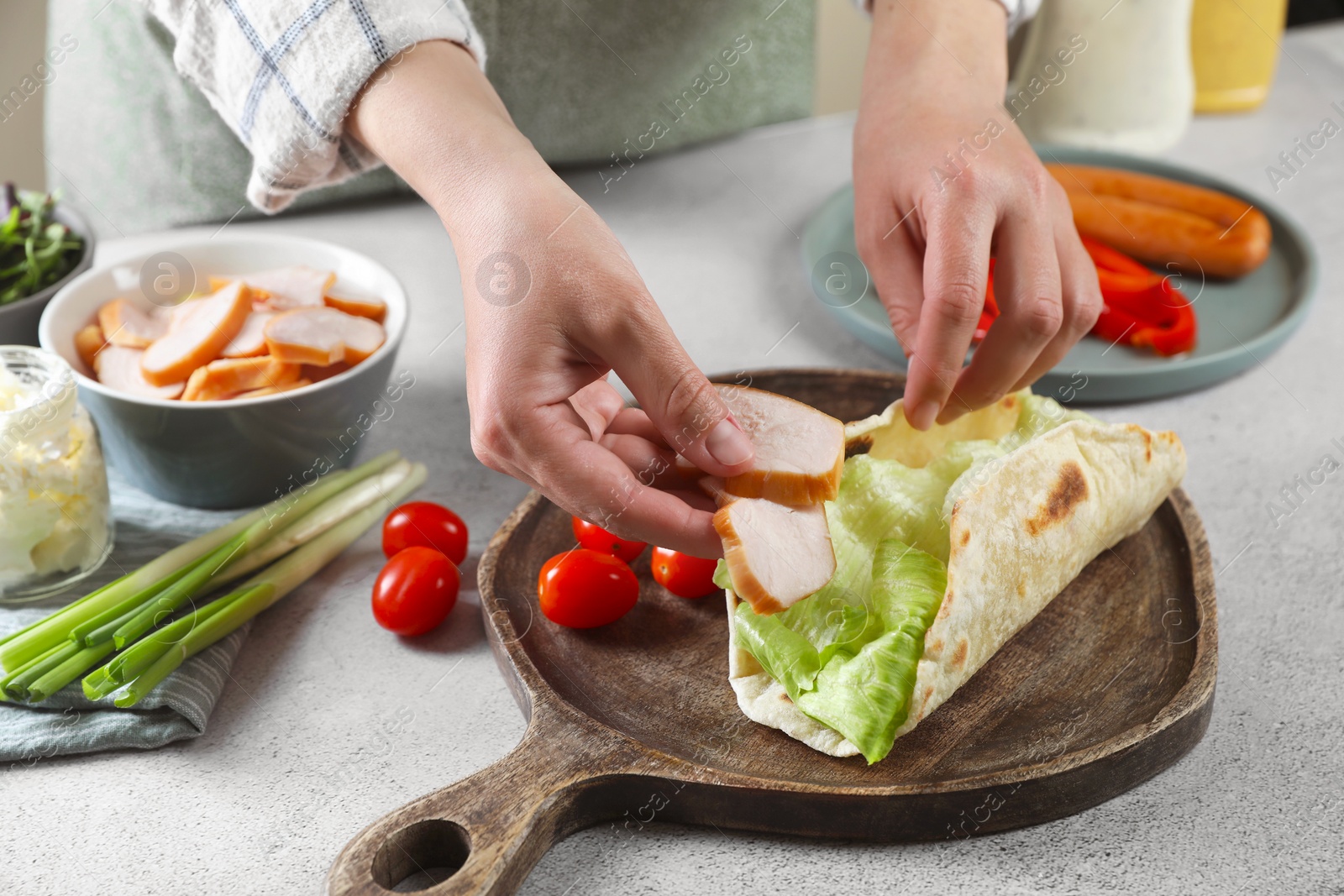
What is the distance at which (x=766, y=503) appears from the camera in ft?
Result: 5.02

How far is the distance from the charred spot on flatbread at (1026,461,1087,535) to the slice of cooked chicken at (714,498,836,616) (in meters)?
0.33

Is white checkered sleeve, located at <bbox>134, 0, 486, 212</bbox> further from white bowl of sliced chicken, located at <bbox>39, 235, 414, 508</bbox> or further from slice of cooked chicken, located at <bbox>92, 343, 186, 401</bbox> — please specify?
slice of cooked chicken, located at <bbox>92, 343, 186, 401</bbox>

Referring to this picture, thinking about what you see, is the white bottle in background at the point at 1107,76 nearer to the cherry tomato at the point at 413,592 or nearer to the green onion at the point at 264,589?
the green onion at the point at 264,589

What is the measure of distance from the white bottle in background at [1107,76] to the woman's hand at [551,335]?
7.05 ft

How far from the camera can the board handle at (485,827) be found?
1.25 m

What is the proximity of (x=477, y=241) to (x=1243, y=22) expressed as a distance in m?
3.05

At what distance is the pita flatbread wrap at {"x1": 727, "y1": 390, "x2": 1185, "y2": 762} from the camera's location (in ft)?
4.83

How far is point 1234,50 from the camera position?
345 cm

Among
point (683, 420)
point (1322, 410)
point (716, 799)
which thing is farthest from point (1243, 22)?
point (716, 799)

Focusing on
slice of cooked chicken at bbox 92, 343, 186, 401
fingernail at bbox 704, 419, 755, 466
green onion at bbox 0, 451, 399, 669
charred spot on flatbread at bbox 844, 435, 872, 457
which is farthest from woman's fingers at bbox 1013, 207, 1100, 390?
slice of cooked chicken at bbox 92, 343, 186, 401

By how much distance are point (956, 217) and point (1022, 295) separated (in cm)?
17

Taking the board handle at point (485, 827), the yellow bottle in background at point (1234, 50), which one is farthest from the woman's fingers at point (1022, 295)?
the yellow bottle in background at point (1234, 50)

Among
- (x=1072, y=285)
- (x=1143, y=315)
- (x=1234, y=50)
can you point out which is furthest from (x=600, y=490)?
(x=1234, y=50)

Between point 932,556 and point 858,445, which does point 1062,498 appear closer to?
point 932,556
